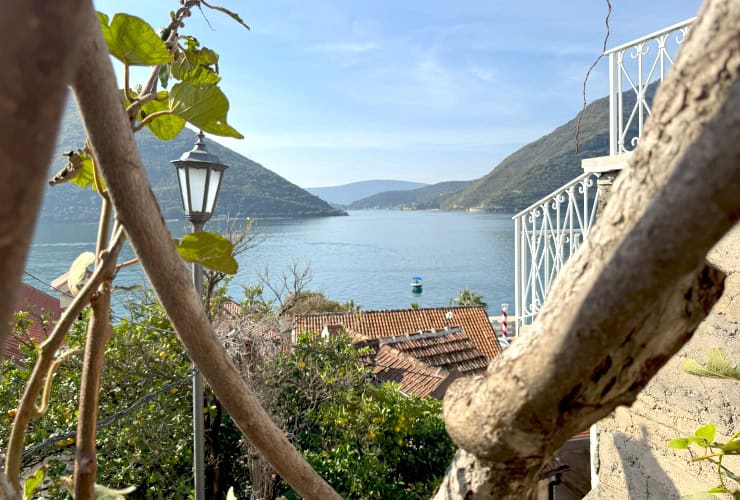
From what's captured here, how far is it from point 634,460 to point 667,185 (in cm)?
165

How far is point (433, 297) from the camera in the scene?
3647 cm

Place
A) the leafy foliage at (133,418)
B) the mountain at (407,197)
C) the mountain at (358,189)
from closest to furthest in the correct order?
the leafy foliage at (133,418) → the mountain at (407,197) → the mountain at (358,189)

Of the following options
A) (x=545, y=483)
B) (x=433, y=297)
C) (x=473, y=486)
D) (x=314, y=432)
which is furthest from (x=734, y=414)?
(x=433, y=297)

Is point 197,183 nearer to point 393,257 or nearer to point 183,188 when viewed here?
point 183,188

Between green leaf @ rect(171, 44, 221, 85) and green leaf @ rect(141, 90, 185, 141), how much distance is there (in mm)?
27

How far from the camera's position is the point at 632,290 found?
0.67ft

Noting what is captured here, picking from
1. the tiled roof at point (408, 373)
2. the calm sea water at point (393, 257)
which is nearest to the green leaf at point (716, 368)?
the tiled roof at point (408, 373)

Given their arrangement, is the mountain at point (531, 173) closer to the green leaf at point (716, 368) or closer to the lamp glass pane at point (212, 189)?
the lamp glass pane at point (212, 189)

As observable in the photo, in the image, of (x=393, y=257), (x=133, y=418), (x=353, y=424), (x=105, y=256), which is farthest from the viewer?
(x=393, y=257)

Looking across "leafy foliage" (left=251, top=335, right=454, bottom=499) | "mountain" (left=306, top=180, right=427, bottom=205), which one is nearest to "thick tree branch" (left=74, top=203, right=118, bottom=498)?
"leafy foliage" (left=251, top=335, right=454, bottom=499)

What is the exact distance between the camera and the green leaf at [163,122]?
477 millimetres

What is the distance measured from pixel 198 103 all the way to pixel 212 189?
7.62 ft

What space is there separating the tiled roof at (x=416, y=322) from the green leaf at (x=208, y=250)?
11.7 meters

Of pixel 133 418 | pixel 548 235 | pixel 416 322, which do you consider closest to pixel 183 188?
pixel 133 418
